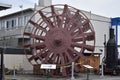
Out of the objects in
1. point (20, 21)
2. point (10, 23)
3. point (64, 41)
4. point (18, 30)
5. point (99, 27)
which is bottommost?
point (64, 41)

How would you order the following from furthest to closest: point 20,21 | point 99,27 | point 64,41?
point 99,27 < point 20,21 < point 64,41

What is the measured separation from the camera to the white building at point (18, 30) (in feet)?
125

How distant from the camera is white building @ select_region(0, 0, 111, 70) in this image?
3822 cm

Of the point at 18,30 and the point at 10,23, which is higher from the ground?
the point at 10,23

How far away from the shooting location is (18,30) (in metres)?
43.8

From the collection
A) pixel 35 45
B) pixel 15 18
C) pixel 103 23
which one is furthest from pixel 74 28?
pixel 103 23

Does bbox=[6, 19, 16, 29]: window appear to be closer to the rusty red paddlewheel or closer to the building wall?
the building wall

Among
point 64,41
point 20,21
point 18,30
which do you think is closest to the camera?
point 64,41

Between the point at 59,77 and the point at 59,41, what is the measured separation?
3.25 meters

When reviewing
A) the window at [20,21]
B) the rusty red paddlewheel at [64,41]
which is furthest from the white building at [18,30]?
the rusty red paddlewheel at [64,41]

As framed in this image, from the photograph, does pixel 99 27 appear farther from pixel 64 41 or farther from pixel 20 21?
pixel 64 41

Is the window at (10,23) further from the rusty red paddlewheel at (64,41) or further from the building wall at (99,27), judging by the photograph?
the rusty red paddlewheel at (64,41)

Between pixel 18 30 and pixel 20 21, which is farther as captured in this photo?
pixel 20 21

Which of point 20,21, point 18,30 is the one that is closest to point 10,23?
point 20,21
